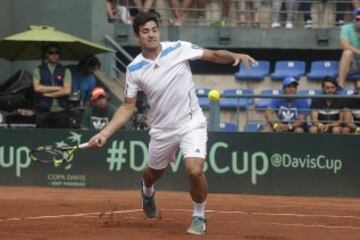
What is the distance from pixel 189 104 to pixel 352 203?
5.53 metres

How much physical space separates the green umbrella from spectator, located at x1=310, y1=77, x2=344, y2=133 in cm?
412

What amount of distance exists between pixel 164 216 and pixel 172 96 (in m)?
2.33

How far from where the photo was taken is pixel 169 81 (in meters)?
9.02

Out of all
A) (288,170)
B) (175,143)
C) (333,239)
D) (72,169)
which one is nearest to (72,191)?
(72,169)

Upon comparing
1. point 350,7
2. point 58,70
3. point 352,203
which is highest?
point 350,7

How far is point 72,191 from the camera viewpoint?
592 inches

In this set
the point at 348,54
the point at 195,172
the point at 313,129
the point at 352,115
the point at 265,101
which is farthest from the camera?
the point at 265,101

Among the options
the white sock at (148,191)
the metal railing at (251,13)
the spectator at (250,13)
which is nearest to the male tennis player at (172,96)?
the white sock at (148,191)

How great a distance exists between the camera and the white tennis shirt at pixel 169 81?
9016 millimetres

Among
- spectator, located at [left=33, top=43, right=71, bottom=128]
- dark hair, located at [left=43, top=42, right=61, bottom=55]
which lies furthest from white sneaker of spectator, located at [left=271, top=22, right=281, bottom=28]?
spectator, located at [left=33, top=43, right=71, bottom=128]

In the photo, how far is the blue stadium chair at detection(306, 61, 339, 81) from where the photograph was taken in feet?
61.2

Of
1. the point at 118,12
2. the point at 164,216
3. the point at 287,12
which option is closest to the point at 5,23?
the point at 118,12

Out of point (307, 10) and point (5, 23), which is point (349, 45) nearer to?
point (307, 10)

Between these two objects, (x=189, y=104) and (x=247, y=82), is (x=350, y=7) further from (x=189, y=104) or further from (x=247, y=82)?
(x=189, y=104)
